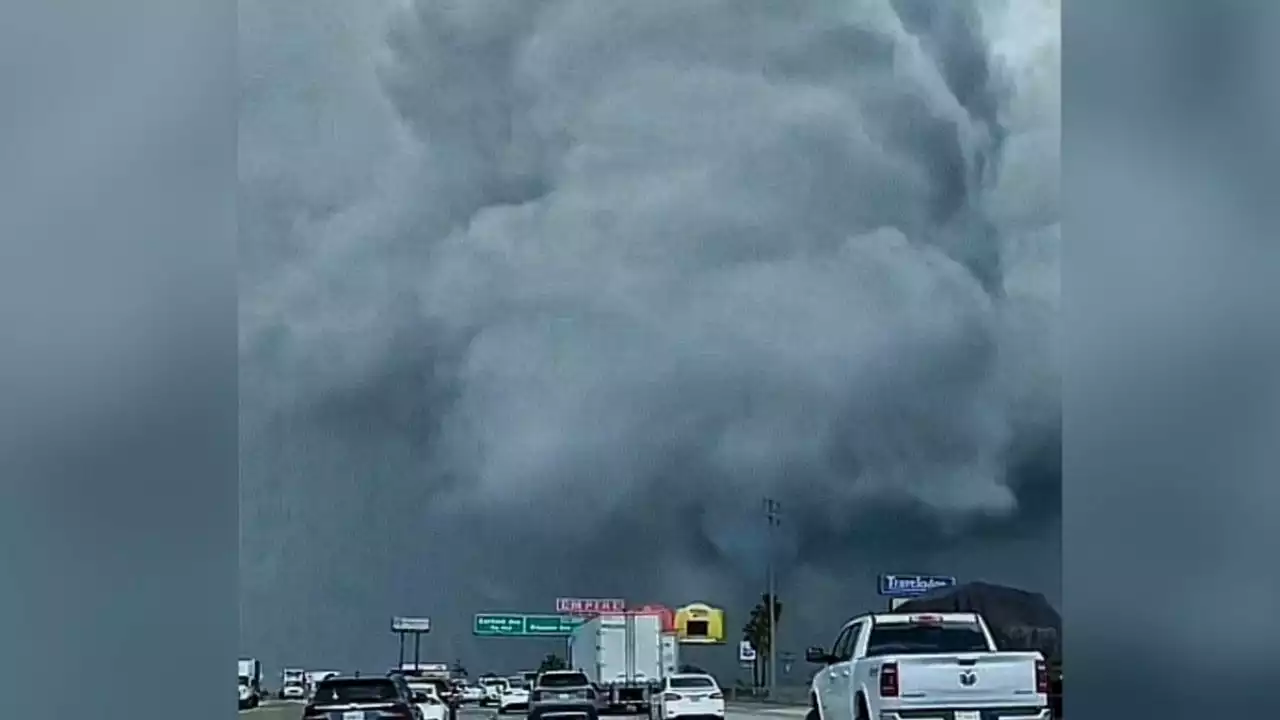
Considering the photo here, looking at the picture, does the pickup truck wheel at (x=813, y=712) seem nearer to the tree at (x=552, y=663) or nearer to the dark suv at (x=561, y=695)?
the dark suv at (x=561, y=695)

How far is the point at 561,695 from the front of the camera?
5902mm

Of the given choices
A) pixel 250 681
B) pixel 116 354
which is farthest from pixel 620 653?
pixel 116 354

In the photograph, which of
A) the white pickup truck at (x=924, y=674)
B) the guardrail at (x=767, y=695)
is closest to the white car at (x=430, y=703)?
the guardrail at (x=767, y=695)

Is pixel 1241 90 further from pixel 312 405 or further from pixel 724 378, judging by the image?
pixel 312 405

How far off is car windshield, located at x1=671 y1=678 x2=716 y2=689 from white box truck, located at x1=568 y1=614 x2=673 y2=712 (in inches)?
3.4

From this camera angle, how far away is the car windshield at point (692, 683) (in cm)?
598

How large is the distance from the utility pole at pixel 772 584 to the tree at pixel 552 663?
72 cm

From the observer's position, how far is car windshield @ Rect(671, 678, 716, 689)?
5977 millimetres

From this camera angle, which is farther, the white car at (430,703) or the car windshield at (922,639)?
the car windshield at (922,639)

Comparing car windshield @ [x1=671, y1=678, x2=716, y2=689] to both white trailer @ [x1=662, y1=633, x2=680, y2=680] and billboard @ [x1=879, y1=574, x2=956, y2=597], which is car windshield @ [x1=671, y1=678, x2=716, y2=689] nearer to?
white trailer @ [x1=662, y1=633, x2=680, y2=680]

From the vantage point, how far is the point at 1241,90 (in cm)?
516

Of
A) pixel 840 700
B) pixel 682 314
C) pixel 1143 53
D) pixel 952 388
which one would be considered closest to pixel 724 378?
pixel 682 314

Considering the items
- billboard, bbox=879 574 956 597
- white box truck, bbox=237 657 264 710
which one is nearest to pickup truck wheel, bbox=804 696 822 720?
billboard, bbox=879 574 956 597

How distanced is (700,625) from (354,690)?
117 cm
